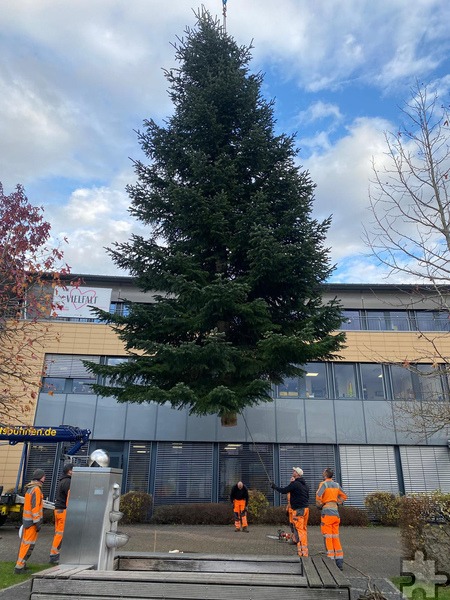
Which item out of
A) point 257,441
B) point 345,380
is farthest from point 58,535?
point 345,380

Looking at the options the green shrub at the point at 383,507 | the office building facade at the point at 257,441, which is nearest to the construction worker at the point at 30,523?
the office building facade at the point at 257,441

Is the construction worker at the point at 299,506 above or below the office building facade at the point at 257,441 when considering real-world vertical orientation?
below

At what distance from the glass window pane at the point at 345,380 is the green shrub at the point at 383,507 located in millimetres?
4331

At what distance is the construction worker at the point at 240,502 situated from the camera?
47.5ft

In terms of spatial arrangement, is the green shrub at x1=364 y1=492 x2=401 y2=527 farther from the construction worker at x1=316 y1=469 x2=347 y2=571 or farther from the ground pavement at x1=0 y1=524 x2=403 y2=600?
the construction worker at x1=316 y1=469 x2=347 y2=571

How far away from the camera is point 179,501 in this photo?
19.2 metres

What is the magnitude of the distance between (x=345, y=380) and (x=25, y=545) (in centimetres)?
1619

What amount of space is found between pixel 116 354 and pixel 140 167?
11.0 meters

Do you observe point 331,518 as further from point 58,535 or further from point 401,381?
point 401,381

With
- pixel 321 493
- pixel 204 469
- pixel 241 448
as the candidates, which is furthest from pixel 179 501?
pixel 321 493

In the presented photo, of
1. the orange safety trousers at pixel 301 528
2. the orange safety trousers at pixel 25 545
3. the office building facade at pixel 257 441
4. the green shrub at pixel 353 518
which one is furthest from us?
the office building facade at pixel 257 441

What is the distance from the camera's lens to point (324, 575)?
4.32 m

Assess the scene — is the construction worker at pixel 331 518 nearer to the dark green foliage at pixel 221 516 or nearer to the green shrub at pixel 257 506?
the dark green foliage at pixel 221 516

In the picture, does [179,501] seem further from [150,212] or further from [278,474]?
[150,212]
